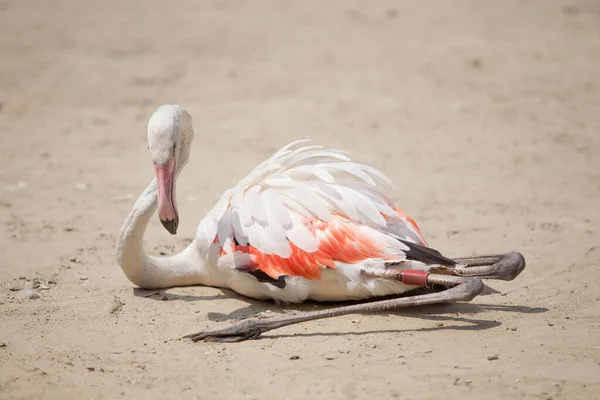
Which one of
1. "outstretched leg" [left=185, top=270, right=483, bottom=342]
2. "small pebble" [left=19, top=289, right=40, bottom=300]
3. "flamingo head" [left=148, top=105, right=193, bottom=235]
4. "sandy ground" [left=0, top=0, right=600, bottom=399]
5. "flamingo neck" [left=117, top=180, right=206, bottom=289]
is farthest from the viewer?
"small pebble" [left=19, top=289, right=40, bottom=300]

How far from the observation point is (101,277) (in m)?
5.91

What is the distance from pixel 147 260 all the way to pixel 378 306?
1.60 m

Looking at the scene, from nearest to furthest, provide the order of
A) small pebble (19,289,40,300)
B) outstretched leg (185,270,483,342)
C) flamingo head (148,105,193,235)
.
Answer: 1. outstretched leg (185,270,483,342)
2. flamingo head (148,105,193,235)
3. small pebble (19,289,40,300)

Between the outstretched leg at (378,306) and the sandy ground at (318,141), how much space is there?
76mm

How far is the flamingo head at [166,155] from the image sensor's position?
5176mm

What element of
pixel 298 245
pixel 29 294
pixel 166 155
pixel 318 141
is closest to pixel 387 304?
pixel 298 245

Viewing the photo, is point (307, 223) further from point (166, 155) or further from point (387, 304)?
point (166, 155)

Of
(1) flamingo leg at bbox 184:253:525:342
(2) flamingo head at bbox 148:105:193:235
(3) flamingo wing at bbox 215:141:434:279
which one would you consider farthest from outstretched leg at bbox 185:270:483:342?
(2) flamingo head at bbox 148:105:193:235

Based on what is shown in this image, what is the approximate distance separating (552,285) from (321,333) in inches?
68.9

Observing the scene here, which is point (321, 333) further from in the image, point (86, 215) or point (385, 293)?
point (86, 215)

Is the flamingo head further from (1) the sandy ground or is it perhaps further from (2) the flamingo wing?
(1) the sandy ground

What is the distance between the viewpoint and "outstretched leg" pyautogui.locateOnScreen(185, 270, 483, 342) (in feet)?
15.9

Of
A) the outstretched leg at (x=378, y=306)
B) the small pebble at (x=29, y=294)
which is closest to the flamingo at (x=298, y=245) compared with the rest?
the outstretched leg at (x=378, y=306)

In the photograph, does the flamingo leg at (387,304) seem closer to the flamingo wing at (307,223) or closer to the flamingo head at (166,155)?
the flamingo wing at (307,223)
